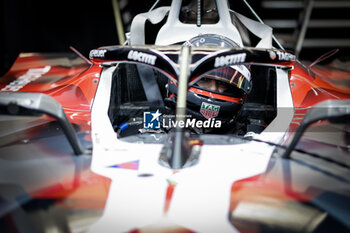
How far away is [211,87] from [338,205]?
0.68 metres

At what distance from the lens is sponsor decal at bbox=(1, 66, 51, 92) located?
75.2 inches

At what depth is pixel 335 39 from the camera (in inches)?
162

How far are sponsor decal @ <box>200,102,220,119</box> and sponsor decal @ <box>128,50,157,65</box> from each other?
1.18ft

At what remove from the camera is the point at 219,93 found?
4.48 ft

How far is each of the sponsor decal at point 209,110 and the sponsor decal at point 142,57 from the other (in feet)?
1.18

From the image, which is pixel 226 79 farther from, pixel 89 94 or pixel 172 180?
pixel 89 94

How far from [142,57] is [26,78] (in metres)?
1.26

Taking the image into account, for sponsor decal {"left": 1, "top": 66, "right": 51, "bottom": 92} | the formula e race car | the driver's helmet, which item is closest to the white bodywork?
the formula e race car

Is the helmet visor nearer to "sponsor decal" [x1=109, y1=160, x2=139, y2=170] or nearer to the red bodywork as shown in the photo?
the red bodywork

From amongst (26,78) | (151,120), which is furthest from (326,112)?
(26,78)

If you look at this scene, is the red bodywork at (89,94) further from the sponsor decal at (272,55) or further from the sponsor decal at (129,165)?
the sponsor decal at (272,55)

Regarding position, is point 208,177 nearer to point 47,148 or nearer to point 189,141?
point 189,141

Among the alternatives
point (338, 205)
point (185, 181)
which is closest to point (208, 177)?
point (185, 181)

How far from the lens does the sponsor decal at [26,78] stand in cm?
191
